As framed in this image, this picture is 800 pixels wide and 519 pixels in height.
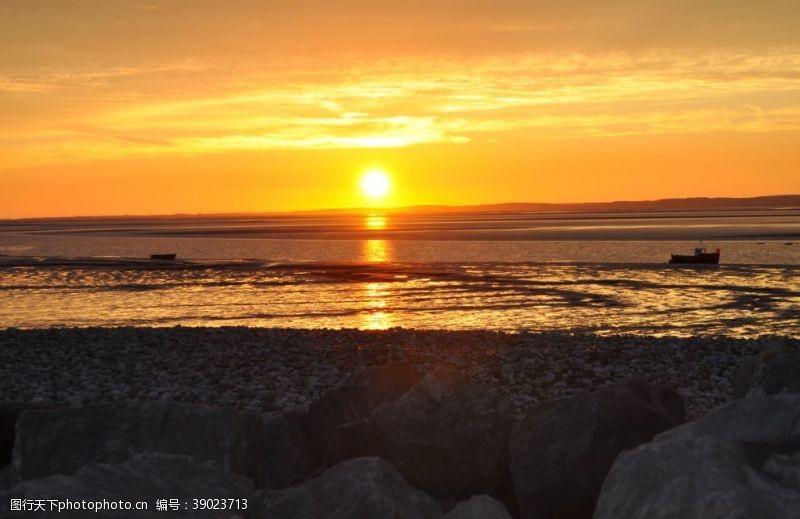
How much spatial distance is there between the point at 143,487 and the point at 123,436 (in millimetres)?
1709

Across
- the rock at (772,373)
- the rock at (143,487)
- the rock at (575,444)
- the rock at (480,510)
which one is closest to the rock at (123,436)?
the rock at (143,487)

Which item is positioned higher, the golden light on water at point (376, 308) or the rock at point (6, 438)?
the rock at point (6, 438)

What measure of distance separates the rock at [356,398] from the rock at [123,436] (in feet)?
3.03

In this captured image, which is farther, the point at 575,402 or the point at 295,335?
the point at 295,335

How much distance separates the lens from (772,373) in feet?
25.9

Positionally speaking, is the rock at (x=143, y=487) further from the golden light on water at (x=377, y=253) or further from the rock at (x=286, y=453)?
the golden light on water at (x=377, y=253)

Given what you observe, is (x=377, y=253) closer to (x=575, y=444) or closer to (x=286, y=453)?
(x=286, y=453)

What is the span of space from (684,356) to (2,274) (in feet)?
173

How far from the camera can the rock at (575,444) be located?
7.50 m

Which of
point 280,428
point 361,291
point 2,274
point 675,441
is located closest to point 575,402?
point 675,441

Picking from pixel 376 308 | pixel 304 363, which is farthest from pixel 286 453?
pixel 376 308

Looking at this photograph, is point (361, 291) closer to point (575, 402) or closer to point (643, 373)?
point (643, 373)

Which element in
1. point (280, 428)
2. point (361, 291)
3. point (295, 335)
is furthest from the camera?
point (361, 291)

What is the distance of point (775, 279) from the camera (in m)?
46.6
